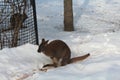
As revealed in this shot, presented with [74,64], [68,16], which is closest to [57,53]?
[74,64]

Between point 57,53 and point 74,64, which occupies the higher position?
point 57,53

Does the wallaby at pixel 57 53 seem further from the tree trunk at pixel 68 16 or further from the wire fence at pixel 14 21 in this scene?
the tree trunk at pixel 68 16

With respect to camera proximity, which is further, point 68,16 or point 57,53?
point 68,16

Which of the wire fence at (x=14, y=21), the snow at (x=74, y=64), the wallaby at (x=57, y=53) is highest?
the wire fence at (x=14, y=21)

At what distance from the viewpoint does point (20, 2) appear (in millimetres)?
8000

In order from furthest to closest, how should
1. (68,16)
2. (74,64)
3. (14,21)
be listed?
(68,16), (14,21), (74,64)

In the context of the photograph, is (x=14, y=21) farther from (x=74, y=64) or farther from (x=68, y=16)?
(x=68, y=16)

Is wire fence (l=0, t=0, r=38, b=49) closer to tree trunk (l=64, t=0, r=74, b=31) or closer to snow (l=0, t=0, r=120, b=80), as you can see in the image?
snow (l=0, t=0, r=120, b=80)

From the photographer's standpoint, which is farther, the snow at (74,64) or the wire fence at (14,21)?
the wire fence at (14,21)

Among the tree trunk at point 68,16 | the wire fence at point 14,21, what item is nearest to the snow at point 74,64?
the tree trunk at point 68,16

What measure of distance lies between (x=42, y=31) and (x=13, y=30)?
3.46 metres

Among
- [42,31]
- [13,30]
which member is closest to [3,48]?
[13,30]

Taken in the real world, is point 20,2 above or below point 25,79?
above

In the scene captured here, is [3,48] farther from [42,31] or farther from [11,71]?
[42,31]
